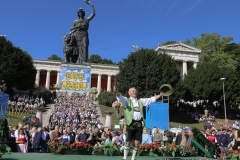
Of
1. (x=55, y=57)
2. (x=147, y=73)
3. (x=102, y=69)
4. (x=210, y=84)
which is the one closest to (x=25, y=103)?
(x=147, y=73)

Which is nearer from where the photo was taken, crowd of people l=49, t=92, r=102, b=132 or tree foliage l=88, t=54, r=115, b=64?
crowd of people l=49, t=92, r=102, b=132

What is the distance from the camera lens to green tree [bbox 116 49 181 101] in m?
36.9

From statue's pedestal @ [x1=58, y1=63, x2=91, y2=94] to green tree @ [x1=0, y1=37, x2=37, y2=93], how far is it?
27.0 feet

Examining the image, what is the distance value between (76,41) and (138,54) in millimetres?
10300

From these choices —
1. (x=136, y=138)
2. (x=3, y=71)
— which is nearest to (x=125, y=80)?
(x=3, y=71)

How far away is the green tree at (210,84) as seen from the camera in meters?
42.3

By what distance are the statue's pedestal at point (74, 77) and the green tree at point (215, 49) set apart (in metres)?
36.0

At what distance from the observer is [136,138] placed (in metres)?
6.46

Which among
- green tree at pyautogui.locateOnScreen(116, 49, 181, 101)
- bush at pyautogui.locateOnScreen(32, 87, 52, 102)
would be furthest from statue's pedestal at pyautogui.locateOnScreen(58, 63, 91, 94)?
green tree at pyautogui.locateOnScreen(116, 49, 181, 101)

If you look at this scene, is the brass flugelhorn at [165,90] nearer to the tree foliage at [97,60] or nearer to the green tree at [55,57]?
the tree foliage at [97,60]

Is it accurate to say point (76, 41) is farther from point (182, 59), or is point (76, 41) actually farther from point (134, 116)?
point (182, 59)

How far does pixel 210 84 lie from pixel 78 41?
23810 mm

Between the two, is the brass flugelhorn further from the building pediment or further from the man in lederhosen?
the building pediment

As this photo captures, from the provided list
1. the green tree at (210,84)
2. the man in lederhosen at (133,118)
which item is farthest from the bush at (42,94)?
the man in lederhosen at (133,118)
